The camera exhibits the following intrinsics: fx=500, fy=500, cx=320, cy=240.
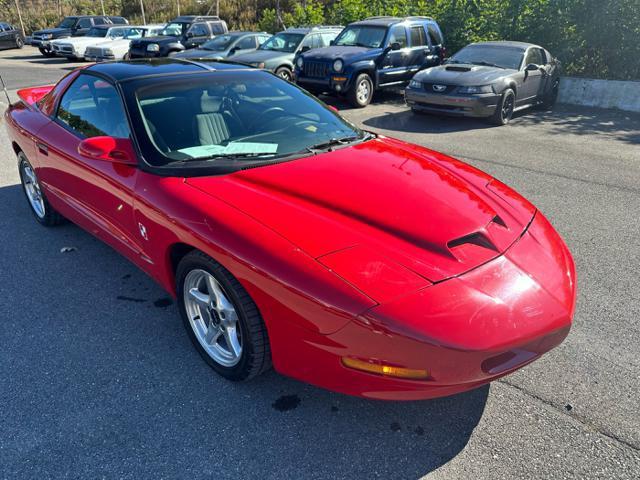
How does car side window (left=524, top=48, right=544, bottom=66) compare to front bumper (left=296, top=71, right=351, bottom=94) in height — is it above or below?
above

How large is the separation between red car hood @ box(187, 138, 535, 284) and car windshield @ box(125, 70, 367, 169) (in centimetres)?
24

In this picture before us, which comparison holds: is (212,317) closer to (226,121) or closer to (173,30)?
(226,121)

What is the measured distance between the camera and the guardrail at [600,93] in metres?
10.9

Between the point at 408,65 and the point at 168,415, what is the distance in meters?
11.0

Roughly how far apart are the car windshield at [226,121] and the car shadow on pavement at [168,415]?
3.61ft

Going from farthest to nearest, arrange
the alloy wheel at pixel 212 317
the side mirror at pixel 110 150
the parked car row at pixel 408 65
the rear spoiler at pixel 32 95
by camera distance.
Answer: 1. the parked car row at pixel 408 65
2. the rear spoiler at pixel 32 95
3. the side mirror at pixel 110 150
4. the alloy wheel at pixel 212 317

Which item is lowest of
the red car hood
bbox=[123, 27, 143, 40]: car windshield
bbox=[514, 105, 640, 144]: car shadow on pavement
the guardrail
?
bbox=[514, 105, 640, 144]: car shadow on pavement

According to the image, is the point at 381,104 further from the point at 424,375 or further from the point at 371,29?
the point at 424,375

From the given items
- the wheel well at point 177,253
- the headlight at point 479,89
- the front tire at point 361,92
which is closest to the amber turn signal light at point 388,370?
the wheel well at point 177,253

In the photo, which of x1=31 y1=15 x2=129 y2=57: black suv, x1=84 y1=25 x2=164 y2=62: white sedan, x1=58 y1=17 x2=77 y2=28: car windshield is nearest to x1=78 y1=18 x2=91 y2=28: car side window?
x1=31 y1=15 x2=129 y2=57: black suv

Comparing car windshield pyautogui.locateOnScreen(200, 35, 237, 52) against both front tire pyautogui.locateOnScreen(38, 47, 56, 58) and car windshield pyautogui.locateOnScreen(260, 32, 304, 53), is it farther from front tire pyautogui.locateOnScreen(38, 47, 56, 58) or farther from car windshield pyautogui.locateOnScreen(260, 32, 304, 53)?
front tire pyautogui.locateOnScreen(38, 47, 56, 58)

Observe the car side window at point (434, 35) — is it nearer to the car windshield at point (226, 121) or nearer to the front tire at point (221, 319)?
the car windshield at point (226, 121)

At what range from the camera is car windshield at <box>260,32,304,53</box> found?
12.6 meters

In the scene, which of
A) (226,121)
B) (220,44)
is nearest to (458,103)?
(226,121)
